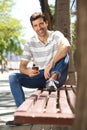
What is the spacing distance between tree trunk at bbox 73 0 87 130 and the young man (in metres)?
3.62

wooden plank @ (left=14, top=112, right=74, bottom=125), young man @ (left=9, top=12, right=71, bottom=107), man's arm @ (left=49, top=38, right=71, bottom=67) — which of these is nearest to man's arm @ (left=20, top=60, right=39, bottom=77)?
young man @ (left=9, top=12, right=71, bottom=107)

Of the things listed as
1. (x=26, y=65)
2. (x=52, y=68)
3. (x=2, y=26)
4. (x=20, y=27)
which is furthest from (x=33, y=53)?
(x=20, y=27)

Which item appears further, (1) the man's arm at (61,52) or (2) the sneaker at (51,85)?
(1) the man's arm at (61,52)

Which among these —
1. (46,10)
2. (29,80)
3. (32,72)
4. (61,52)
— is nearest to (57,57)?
(61,52)

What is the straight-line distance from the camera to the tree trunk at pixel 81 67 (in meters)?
0.94

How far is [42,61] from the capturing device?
17.7ft

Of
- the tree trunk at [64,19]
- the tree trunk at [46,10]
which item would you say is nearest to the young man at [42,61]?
the tree trunk at [64,19]

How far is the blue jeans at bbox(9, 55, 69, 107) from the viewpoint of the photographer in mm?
4821

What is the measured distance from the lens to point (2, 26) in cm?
3878

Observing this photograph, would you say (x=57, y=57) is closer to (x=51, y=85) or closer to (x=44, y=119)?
(x=51, y=85)

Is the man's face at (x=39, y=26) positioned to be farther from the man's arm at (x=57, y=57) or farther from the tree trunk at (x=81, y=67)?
the tree trunk at (x=81, y=67)

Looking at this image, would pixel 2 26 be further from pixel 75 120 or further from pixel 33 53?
pixel 75 120

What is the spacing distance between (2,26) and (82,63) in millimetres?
38159

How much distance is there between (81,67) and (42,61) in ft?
14.5
